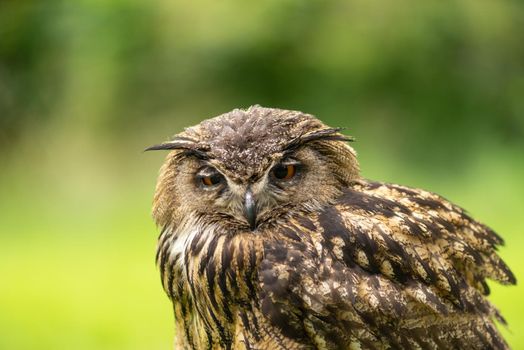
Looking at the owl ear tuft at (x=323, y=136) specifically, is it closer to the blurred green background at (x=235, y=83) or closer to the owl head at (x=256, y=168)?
the owl head at (x=256, y=168)

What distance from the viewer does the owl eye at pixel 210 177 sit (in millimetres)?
3035

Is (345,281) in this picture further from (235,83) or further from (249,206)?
(235,83)

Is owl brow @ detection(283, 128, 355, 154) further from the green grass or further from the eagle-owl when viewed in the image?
the green grass

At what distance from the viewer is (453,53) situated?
8438 millimetres

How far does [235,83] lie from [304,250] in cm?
586

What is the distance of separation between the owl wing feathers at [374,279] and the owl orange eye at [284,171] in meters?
0.14

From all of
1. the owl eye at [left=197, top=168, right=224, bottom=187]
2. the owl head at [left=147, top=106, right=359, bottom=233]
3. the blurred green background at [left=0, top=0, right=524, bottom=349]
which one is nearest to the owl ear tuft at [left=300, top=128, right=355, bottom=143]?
the owl head at [left=147, top=106, right=359, bottom=233]

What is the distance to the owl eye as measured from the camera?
9.96 ft

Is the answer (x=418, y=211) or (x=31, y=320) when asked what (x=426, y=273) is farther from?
(x=31, y=320)

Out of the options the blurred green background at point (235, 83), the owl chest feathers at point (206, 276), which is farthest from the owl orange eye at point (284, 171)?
the blurred green background at point (235, 83)

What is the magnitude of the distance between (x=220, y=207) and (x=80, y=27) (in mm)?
6064

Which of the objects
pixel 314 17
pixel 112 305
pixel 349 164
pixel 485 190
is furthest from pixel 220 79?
pixel 349 164

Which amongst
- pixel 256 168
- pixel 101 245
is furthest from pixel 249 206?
pixel 101 245

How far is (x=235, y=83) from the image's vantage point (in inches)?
339
